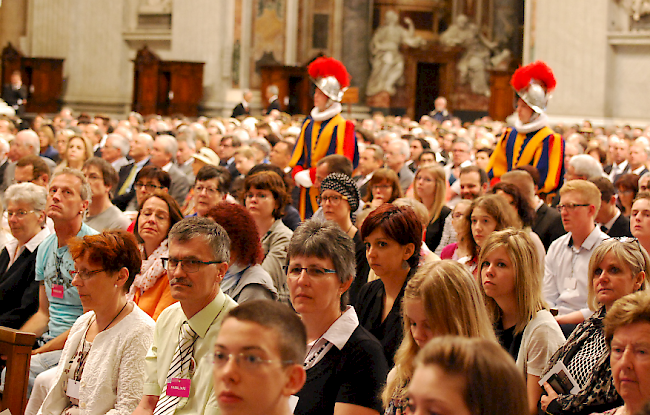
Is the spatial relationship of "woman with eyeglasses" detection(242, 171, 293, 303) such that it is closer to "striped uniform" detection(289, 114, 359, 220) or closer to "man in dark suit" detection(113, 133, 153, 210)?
"striped uniform" detection(289, 114, 359, 220)

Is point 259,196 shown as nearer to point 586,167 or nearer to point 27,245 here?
point 27,245

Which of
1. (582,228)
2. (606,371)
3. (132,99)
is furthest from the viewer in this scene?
(132,99)

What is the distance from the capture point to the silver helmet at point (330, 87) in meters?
8.02

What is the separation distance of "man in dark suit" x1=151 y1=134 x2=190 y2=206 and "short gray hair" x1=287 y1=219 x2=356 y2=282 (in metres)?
4.94

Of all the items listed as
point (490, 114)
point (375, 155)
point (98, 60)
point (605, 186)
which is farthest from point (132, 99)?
point (605, 186)

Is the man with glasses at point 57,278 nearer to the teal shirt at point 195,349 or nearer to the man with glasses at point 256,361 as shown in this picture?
the teal shirt at point 195,349

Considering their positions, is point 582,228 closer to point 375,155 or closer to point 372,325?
point 372,325

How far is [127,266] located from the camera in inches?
141

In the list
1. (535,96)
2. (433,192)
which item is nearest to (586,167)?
(535,96)

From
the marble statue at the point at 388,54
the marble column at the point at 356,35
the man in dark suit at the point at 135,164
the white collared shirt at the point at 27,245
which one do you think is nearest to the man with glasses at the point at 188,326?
the white collared shirt at the point at 27,245

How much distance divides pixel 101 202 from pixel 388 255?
325 cm

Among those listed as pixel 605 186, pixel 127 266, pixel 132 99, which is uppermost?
pixel 132 99

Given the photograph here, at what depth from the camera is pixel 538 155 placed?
7574 mm

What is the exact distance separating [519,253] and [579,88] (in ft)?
44.0
